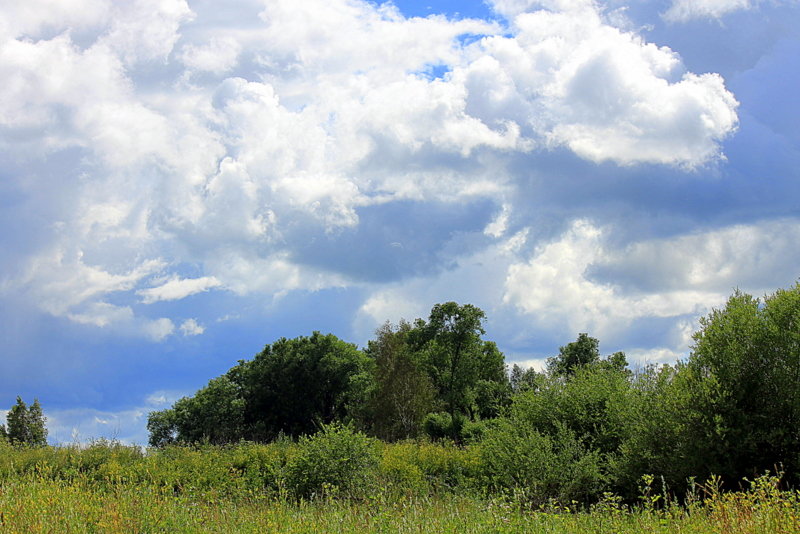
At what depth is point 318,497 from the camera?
13.9 meters

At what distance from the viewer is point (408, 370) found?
4300 cm

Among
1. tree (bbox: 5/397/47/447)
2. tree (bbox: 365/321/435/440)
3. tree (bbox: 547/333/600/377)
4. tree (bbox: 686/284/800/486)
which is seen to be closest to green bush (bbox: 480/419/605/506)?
tree (bbox: 686/284/800/486)

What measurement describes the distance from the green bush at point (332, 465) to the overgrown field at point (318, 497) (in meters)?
0.03

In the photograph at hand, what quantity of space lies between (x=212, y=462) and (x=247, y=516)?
9471 millimetres

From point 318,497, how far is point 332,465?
1.15m

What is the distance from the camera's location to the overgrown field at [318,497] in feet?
26.0

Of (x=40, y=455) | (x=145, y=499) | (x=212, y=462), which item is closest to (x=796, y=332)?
(x=145, y=499)

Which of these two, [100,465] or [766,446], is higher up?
[100,465]

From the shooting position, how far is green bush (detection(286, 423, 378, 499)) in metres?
14.9

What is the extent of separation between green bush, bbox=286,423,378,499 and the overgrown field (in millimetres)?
29

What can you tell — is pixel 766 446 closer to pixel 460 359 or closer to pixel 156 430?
pixel 460 359

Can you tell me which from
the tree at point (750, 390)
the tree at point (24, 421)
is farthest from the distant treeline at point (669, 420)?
the tree at point (24, 421)

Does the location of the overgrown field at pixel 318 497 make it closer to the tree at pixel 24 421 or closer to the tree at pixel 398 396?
the tree at pixel 398 396

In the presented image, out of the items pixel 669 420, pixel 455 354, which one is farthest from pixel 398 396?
pixel 669 420
